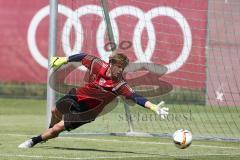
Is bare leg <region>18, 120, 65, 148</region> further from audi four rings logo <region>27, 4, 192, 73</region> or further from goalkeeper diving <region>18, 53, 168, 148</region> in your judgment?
audi four rings logo <region>27, 4, 192, 73</region>

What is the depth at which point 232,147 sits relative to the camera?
613 inches

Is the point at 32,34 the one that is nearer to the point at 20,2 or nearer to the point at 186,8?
the point at 20,2

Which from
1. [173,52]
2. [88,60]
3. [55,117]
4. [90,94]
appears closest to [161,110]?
[90,94]

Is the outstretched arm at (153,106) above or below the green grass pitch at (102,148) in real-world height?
above

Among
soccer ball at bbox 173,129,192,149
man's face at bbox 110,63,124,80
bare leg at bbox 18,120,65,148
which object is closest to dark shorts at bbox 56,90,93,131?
bare leg at bbox 18,120,65,148

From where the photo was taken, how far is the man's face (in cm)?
1379

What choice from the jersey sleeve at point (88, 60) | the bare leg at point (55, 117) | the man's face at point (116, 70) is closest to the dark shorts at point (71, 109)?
the bare leg at point (55, 117)

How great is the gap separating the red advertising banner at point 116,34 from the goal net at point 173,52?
3 cm

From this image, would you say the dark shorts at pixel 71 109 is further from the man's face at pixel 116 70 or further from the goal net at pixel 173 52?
the goal net at pixel 173 52


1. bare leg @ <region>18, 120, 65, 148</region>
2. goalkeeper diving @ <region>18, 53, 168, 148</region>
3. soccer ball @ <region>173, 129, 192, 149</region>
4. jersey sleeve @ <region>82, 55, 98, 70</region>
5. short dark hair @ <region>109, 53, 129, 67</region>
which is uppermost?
short dark hair @ <region>109, 53, 129, 67</region>

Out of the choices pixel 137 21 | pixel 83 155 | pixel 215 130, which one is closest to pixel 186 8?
pixel 137 21

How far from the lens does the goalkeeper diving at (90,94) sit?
13914mm

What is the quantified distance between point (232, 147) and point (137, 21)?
21.7ft

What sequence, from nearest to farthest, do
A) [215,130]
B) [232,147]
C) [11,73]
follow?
[232,147] → [215,130] → [11,73]
